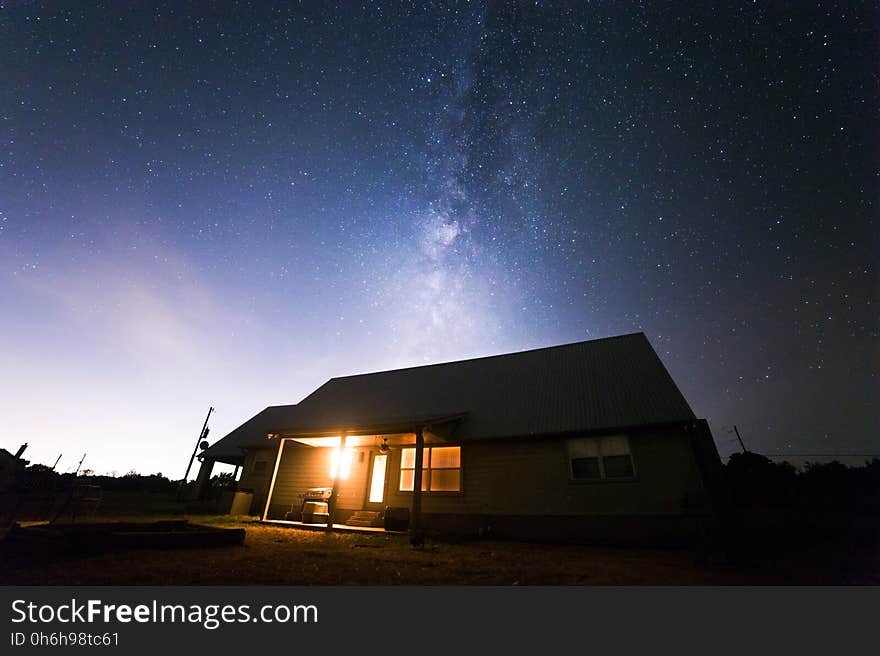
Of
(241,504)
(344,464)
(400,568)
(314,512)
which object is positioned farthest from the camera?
(241,504)

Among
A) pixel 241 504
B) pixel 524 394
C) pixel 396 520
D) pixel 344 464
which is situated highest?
pixel 524 394

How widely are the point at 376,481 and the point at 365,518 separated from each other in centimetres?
147

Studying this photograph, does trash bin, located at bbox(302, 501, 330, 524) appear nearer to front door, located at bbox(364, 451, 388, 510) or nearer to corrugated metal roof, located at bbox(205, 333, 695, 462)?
front door, located at bbox(364, 451, 388, 510)

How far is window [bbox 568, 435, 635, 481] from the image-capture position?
35.1ft

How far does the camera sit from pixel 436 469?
1313 centimetres

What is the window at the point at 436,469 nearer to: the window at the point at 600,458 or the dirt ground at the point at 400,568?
the window at the point at 600,458

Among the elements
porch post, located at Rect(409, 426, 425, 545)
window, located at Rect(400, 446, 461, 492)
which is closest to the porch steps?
window, located at Rect(400, 446, 461, 492)

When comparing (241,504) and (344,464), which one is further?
(241,504)

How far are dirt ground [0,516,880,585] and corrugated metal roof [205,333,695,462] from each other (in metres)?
4.13

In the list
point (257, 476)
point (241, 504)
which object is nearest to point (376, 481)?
point (241, 504)

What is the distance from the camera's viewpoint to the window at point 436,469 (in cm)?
1277

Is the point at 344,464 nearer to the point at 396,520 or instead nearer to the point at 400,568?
the point at 396,520
